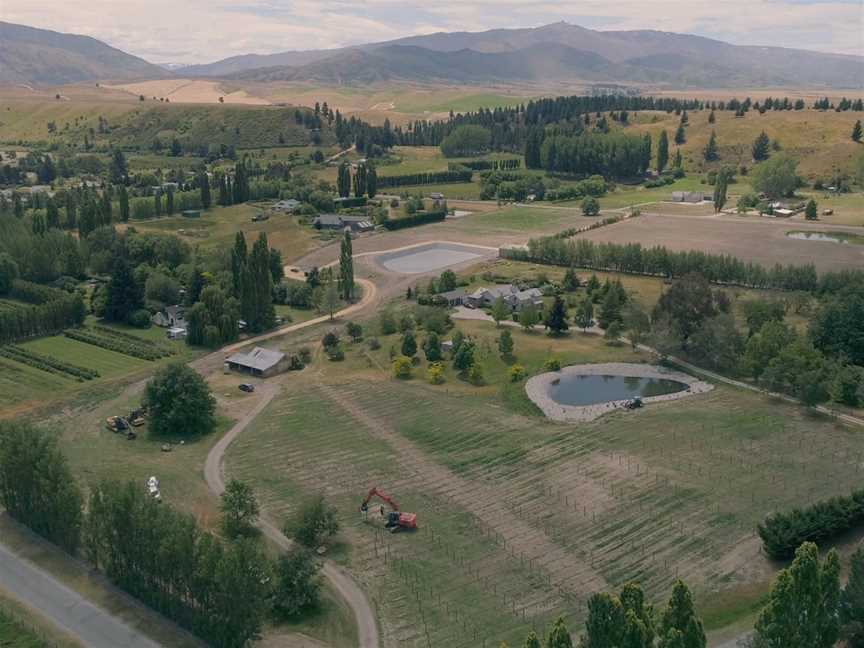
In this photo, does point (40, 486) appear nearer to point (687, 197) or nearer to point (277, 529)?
point (277, 529)

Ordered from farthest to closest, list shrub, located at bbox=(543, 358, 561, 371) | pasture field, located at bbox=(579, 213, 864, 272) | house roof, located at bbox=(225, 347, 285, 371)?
pasture field, located at bbox=(579, 213, 864, 272) → house roof, located at bbox=(225, 347, 285, 371) → shrub, located at bbox=(543, 358, 561, 371)

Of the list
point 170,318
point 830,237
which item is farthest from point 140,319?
point 830,237

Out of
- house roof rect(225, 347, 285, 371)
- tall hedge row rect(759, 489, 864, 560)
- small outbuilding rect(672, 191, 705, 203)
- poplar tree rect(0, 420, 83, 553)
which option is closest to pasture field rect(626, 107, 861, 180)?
small outbuilding rect(672, 191, 705, 203)

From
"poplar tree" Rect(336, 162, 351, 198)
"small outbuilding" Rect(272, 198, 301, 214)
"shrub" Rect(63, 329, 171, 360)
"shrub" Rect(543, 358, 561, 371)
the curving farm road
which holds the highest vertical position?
"poplar tree" Rect(336, 162, 351, 198)

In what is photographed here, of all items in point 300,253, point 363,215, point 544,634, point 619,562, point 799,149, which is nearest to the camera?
point 544,634

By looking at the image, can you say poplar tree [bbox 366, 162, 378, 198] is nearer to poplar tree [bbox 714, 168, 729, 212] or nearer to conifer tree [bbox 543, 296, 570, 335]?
poplar tree [bbox 714, 168, 729, 212]

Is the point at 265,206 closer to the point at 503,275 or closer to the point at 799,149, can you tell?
the point at 503,275

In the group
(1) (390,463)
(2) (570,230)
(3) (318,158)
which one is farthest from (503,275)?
(3) (318,158)

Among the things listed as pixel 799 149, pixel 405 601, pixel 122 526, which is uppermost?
pixel 799 149
